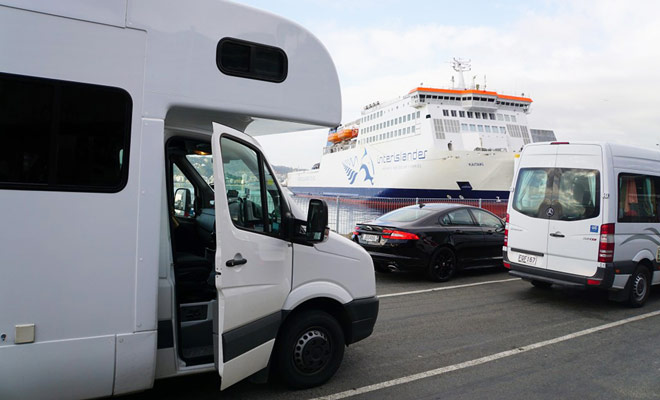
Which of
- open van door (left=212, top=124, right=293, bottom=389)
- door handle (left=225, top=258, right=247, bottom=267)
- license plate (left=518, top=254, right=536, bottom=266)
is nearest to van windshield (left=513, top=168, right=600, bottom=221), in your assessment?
license plate (left=518, top=254, right=536, bottom=266)

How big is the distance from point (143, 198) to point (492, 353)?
3833 mm

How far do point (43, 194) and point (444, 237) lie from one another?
23.0 ft

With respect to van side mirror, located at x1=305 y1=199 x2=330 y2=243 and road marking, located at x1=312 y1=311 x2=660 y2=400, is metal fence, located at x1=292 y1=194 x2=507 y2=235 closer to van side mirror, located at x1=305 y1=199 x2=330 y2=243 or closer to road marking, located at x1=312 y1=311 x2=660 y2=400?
road marking, located at x1=312 y1=311 x2=660 y2=400

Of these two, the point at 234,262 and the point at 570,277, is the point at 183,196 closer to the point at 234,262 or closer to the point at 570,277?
the point at 234,262

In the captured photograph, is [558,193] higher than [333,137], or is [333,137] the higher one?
[333,137]

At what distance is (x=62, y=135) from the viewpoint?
2.59m

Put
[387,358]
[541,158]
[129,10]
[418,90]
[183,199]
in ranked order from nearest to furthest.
Answer: [129,10] < [183,199] < [387,358] < [541,158] < [418,90]

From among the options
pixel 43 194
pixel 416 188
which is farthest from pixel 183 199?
pixel 416 188

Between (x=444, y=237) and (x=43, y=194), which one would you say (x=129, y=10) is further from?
(x=444, y=237)

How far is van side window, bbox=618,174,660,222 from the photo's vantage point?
6523 millimetres

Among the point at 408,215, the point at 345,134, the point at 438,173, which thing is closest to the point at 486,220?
the point at 408,215

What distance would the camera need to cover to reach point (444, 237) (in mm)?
8359

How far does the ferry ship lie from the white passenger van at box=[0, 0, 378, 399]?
82.0ft

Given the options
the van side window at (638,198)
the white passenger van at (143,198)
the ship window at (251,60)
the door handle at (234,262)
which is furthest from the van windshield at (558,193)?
the door handle at (234,262)
